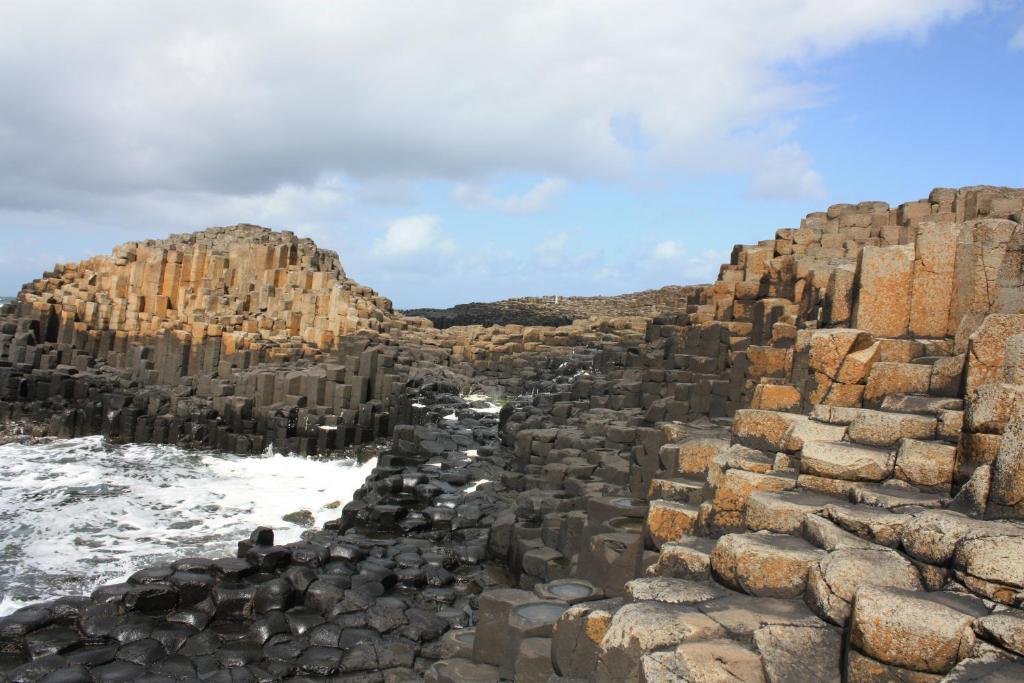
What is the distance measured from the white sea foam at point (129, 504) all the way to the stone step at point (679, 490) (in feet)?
25.8

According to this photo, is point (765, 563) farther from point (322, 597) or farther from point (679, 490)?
point (322, 597)

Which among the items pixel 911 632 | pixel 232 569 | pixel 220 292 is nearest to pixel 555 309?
pixel 220 292

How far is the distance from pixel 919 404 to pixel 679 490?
2386 millimetres

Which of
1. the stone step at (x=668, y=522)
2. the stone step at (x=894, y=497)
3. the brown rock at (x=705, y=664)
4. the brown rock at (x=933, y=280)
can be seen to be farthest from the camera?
the brown rock at (x=933, y=280)

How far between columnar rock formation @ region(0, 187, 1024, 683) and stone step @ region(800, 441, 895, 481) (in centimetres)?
2

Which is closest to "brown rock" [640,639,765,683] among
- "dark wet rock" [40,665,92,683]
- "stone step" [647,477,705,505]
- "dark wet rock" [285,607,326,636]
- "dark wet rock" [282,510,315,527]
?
"stone step" [647,477,705,505]

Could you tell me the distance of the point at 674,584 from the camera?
496 cm

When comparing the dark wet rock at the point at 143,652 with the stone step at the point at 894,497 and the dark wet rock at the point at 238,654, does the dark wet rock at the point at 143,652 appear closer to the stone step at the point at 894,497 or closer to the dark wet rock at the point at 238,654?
the dark wet rock at the point at 238,654

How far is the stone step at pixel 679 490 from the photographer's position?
7.11 metres

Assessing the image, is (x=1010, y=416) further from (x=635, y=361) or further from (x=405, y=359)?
(x=405, y=359)

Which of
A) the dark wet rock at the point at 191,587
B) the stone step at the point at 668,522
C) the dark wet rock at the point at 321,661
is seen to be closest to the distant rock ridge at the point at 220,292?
the dark wet rock at the point at 191,587

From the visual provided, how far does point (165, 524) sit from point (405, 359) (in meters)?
12.4

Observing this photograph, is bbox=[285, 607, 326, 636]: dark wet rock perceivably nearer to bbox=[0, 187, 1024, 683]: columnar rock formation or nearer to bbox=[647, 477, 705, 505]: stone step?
bbox=[0, 187, 1024, 683]: columnar rock formation

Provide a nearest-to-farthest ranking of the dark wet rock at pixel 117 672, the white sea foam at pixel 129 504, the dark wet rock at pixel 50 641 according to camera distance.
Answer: the dark wet rock at pixel 117 672 → the dark wet rock at pixel 50 641 → the white sea foam at pixel 129 504
